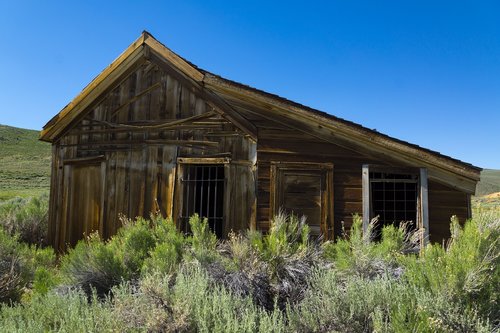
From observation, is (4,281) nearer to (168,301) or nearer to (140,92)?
(168,301)

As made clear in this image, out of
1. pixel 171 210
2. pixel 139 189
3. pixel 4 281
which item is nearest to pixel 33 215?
pixel 139 189

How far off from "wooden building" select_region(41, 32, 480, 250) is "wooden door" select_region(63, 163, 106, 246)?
25 mm

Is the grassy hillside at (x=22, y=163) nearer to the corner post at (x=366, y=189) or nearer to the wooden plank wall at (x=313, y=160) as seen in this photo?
the wooden plank wall at (x=313, y=160)

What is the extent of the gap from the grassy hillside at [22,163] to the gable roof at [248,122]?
26461 millimetres

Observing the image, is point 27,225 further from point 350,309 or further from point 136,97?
point 350,309

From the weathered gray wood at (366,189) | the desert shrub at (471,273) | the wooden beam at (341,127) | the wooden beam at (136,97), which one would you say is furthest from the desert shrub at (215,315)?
the wooden beam at (136,97)

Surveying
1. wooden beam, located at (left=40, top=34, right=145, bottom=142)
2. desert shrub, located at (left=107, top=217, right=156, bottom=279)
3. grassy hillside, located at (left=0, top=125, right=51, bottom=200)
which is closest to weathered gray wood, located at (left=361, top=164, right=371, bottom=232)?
desert shrub, located at (left=107, top=217, right=156, bottom=279)

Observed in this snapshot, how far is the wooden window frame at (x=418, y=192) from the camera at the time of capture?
7.64 metres

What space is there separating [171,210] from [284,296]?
13.1 feet

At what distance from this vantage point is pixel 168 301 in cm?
373

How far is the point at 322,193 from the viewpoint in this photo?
25.8ft

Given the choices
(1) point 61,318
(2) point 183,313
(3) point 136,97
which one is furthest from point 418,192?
(1) point 61,318

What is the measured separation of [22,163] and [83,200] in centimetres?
5753

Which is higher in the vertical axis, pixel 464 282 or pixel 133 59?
pixel 133 59
